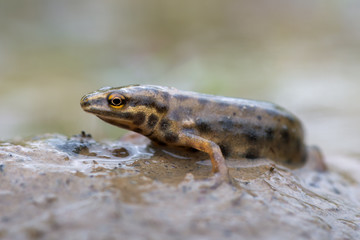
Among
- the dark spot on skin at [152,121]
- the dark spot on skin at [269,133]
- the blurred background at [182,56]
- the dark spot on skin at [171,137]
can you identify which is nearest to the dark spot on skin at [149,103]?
the dark spot on skin at [152,121]

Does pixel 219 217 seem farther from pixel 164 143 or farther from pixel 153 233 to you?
pixel 164 143

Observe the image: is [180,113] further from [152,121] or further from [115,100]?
[115,100]

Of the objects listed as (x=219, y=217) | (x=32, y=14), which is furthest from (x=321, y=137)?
(x=32, y=14)

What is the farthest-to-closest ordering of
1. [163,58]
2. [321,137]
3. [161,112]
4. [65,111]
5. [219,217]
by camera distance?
[163,58] < [65,111] < [321,137] < [161,112] < [219,217]

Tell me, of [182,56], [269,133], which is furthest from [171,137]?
[182,56]

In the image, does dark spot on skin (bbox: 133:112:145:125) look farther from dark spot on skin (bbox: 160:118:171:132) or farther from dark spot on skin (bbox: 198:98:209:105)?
dark spot on skin (bbox: 198:98:209:105)

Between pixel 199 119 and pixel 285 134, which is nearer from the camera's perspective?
pixel 199 119
